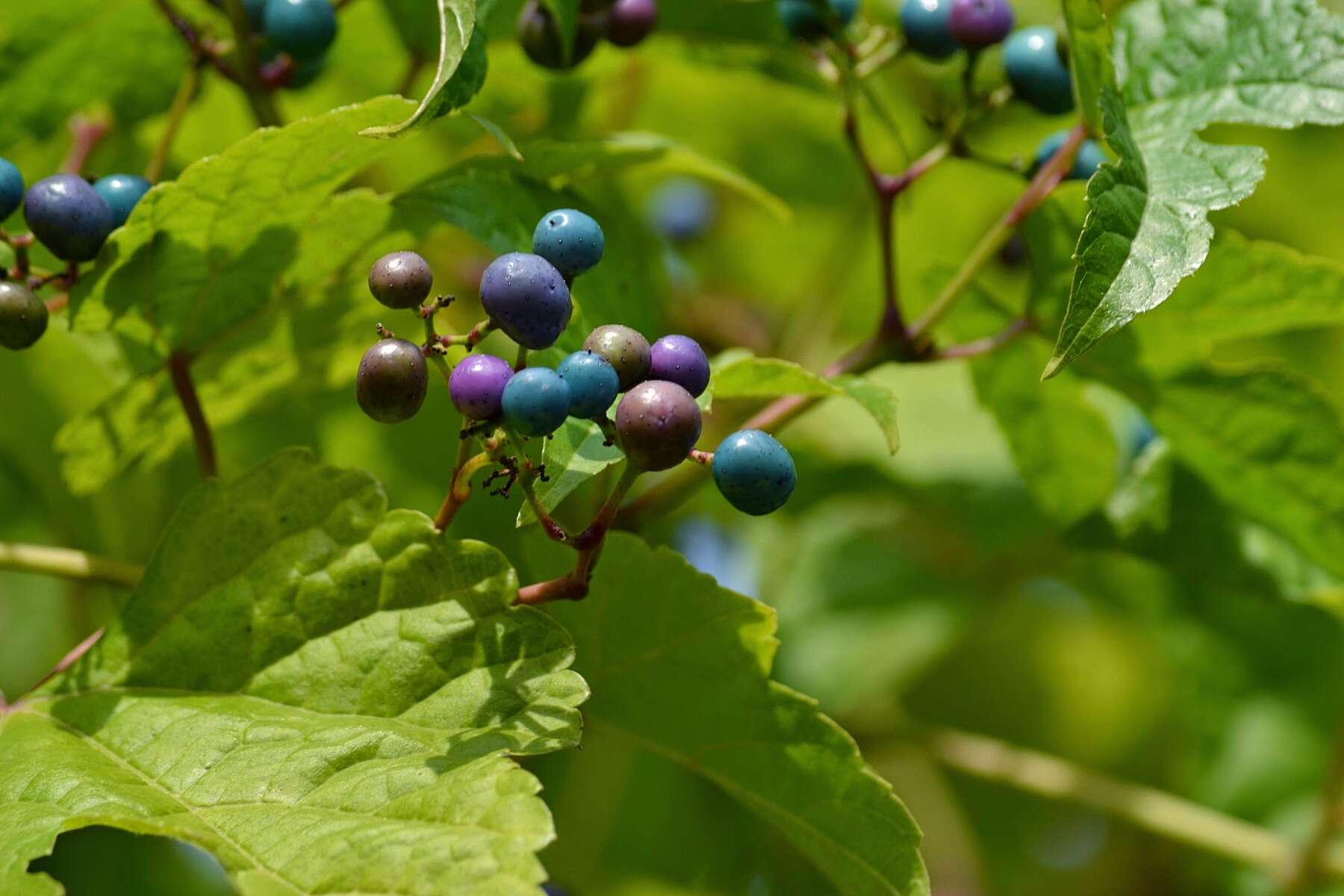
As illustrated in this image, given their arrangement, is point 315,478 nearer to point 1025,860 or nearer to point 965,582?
point 965,582

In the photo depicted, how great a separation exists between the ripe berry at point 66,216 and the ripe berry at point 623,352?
694mm

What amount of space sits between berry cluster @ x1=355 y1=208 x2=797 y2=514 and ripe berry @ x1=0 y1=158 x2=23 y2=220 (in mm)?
569

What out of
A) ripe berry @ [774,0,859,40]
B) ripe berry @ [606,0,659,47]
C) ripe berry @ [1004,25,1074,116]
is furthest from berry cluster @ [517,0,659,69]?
ripe berry @ [1004,25,1074,116]

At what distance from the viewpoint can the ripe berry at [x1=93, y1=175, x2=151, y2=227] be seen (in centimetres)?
186

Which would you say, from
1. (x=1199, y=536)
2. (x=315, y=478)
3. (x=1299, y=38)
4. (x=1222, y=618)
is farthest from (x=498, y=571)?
(x=1222, y=618)

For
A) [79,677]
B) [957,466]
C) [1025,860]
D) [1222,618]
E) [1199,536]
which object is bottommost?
[1025,860]

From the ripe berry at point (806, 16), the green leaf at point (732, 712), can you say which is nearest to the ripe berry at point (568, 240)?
the green leaf at point (732, 712)

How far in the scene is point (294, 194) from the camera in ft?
5.98

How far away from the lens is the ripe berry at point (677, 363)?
151 cm

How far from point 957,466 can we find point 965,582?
458 millimetres

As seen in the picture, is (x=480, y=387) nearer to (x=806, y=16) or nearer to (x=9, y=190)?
(x=9, y=190)

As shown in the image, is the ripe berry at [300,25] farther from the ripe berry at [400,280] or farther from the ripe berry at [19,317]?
the ripe berry at [400,280]

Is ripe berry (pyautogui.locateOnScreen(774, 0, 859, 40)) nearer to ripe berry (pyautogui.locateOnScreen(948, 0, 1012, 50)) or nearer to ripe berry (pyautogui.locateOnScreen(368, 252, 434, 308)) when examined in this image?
ripe berry (pyautogui.locateOnScreen(948, 0, 1012, 50))

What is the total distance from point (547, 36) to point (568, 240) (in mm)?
637
